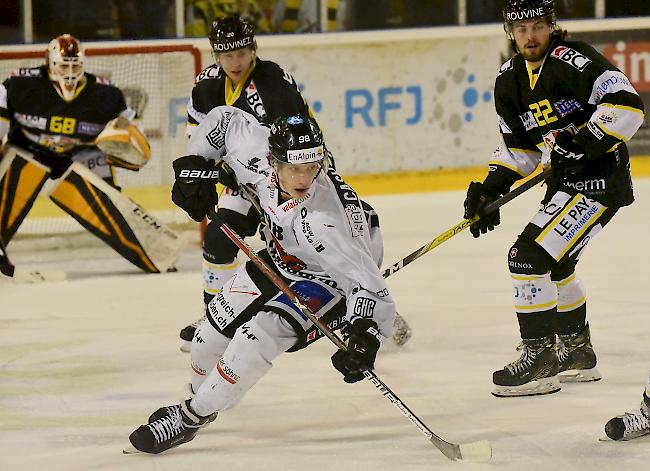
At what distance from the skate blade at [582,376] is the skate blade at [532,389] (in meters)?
0.08

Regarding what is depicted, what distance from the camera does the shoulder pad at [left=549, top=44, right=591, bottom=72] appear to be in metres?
4.06

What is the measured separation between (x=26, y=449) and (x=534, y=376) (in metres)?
1.44

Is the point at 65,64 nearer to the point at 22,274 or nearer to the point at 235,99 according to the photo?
the point at 22,274

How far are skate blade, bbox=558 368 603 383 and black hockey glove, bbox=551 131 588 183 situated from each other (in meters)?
0.59

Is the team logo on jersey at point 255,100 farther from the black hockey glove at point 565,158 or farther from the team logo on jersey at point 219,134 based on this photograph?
the black hockey glove at point 565,158

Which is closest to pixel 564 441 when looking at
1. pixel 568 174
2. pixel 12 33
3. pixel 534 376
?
pixel 534 376

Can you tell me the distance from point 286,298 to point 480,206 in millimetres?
966

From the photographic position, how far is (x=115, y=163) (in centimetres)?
633

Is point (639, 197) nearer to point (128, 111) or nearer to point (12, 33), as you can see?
point (128, 111)

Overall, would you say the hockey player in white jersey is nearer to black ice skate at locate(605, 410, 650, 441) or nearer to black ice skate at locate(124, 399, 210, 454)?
black ice skate at locate(124, 399, 210, 454)

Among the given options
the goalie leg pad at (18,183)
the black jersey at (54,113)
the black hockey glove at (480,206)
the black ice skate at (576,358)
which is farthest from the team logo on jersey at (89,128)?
the black ice skate at (576,358)

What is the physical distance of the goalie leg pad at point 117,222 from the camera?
621cm

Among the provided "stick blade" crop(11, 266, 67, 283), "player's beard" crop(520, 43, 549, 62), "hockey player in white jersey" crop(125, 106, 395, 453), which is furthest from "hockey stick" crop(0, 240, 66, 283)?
"player's beard" crop(520, 43, 549, 62)

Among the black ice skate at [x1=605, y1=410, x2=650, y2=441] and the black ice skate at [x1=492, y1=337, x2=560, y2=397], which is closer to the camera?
the black ice skate at [x1=605, y1=410, x2=650, y2=441]
